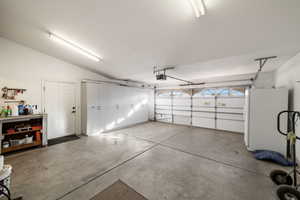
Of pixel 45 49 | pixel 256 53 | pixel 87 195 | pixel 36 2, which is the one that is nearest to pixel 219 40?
pixel 256 53

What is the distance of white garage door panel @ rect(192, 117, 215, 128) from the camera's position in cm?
613

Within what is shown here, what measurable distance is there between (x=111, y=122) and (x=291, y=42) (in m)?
6.28

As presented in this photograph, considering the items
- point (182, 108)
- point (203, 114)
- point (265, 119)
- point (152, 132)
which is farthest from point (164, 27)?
point (182, 108)

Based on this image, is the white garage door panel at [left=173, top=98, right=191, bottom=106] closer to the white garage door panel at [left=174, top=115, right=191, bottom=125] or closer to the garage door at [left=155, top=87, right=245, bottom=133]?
the garage door at [left=155, top=87, right=245, bottom=133]

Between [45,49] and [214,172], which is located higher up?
[45,49]

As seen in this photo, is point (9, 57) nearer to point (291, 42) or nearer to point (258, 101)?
point (291, 42)

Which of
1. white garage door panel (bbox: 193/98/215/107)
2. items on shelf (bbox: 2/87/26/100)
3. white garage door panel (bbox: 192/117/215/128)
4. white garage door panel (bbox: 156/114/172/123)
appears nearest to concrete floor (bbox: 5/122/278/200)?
items on shelf (bbox: 2/87/26/100)

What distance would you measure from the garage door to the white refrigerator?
2.25m

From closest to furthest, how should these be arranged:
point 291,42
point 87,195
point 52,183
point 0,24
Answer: point 87,195 < point 52,183 < point 291,42 < point 0,24

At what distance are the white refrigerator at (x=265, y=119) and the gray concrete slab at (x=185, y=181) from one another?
144 cm

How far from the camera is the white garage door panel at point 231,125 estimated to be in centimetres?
534

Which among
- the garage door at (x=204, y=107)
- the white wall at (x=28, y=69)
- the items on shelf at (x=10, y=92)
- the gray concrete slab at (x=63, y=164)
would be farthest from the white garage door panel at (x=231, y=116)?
the items on shelf at (x=10, y=92)

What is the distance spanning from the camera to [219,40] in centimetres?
250

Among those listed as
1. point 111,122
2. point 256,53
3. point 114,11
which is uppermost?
point 114,11
